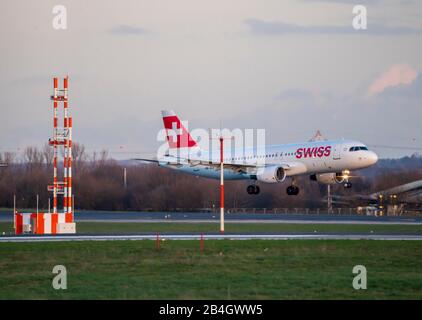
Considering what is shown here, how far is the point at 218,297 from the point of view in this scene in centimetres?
2698

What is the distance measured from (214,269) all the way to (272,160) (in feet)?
162

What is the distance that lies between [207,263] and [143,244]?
7033mm

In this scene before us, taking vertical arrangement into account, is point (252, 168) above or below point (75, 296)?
above

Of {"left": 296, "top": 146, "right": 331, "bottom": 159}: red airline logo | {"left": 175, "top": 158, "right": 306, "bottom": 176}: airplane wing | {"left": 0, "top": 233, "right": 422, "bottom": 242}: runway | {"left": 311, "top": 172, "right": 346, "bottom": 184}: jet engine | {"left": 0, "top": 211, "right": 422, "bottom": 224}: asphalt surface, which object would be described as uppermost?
{"left": 296, "top": 146, "right": 331, "bottom": 159}: red airline logo

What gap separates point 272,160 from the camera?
82.0 metres

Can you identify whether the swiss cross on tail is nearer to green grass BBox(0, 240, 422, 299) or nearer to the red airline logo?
the red airline logo

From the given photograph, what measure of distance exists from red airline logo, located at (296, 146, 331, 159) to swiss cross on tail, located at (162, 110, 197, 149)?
15044 millimetres

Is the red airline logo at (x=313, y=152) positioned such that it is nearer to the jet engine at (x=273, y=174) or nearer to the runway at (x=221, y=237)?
the jet engine at (x=273, y=174)

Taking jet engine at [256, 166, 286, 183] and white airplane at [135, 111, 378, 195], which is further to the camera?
jet engine at [256, 166, 286, 183]

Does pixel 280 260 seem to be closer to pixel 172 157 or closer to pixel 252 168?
pixel 252 168

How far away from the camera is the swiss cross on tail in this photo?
9162 centimetres

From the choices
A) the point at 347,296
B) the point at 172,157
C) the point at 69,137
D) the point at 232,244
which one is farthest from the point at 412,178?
the point at 347,296

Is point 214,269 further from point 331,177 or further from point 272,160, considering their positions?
point 272,160

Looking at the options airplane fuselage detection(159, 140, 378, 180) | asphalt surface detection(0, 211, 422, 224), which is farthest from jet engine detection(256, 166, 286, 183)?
asphalt surface detection(0, 211, 422, 224)
